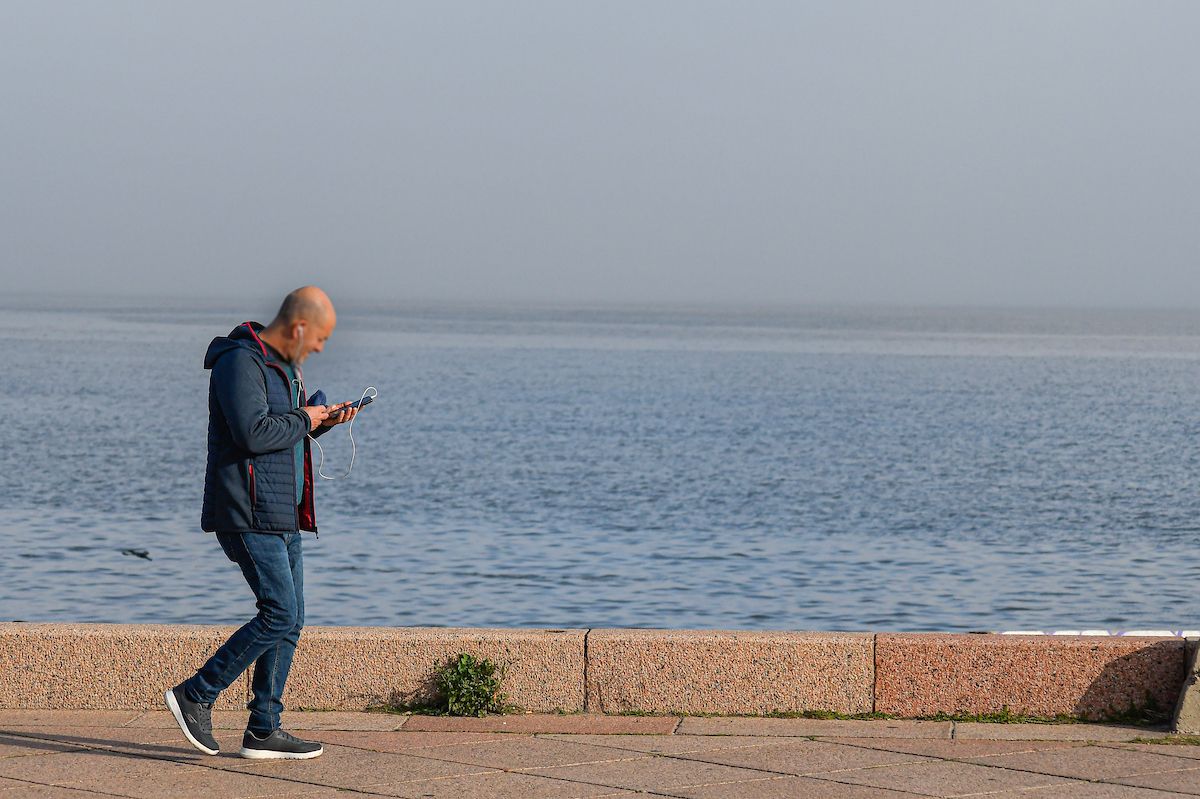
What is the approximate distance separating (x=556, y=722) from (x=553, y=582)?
33.9 feet

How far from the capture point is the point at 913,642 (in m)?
6.30

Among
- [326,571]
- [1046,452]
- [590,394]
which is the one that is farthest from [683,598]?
[590,394]

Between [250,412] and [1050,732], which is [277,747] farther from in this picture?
[1050,732]

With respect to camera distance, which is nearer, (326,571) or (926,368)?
(326,571)

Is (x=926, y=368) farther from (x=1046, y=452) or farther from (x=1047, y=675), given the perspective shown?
(x=1047, y=675)

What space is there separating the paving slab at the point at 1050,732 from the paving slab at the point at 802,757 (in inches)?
18.3

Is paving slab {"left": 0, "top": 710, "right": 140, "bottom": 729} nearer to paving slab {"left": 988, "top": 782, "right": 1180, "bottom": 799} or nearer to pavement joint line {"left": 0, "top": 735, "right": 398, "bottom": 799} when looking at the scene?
pavement joint line {"left": 0, "top": 735, "right": 398, "bottom": 799}

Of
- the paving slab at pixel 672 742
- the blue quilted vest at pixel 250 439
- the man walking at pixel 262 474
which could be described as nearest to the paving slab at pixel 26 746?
A: the man walking at pixel 262 474

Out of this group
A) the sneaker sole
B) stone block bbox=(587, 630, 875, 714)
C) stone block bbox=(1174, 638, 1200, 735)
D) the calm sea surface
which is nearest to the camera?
the sneaker sole

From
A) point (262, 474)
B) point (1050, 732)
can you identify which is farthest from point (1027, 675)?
point (262, 474)

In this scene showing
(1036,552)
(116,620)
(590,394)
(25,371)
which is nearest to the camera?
(116,620)

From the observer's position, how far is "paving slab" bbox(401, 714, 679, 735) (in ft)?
19.8

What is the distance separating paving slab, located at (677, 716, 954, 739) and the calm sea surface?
6.65ft

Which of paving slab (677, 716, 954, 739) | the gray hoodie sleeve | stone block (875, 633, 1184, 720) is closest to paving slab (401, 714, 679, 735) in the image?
paving slab (677, 716, 954, 739)
